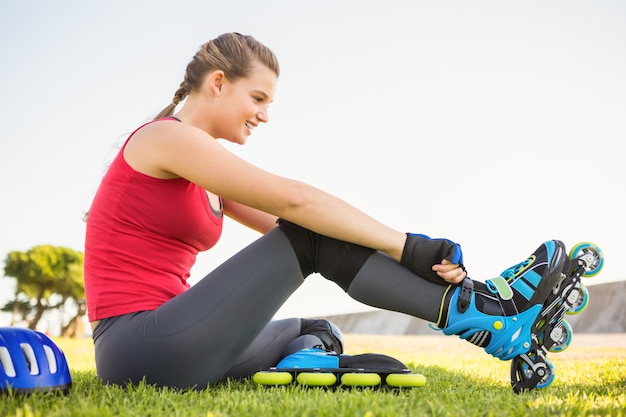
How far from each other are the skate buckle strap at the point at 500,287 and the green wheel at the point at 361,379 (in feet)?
1.57

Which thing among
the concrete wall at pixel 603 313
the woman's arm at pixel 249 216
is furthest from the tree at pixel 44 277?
the woman's arm at pixel 249 216

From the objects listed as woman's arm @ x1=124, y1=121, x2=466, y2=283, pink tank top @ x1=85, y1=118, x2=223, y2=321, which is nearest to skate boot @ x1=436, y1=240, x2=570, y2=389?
woman's arm @ x1=124, y1=121, x2=466, y2=283

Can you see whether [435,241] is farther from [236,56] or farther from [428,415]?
[236,56]

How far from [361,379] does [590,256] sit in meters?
0.90

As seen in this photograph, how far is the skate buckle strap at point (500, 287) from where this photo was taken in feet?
5.84

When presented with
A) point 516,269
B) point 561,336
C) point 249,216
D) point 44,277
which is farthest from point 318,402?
point 44,277

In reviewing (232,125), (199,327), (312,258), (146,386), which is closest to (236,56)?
(232,125)

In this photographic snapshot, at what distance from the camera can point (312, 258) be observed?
5.78 ft

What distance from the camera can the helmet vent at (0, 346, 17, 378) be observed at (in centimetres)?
159

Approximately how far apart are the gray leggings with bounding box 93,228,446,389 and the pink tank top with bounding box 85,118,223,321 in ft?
0.33

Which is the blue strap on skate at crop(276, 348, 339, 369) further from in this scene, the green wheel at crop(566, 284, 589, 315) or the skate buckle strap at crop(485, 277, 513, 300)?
the green wheel at crop(566, 284, 589, 315)

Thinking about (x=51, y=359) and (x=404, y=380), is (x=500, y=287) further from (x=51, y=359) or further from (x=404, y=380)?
(x=51, y=359)

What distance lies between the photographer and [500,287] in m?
1.80

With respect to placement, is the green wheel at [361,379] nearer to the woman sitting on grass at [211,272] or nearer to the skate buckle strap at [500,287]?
the woman sitting on grass at [211,272]
